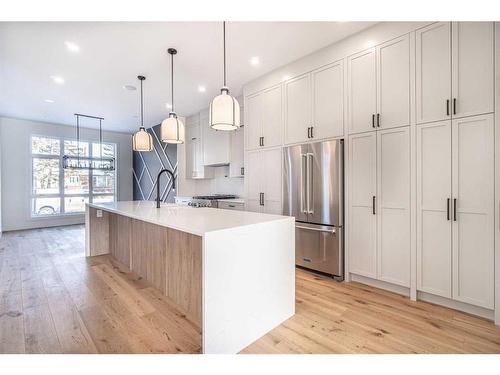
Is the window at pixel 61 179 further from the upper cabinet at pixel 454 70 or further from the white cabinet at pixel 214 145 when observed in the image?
the upper cabinet at pixel 454 70

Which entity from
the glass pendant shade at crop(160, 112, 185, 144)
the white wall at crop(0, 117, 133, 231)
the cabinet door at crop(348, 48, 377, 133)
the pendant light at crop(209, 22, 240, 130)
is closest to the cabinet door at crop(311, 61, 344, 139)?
the cabinet door at crop(348, 48, 377, 133)

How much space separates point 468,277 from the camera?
213 centimetres

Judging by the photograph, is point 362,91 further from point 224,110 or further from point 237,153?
point 237,153

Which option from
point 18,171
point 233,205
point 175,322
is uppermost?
point 18,171

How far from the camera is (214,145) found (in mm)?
5133

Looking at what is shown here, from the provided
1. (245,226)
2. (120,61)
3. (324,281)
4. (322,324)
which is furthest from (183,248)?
(120,61)

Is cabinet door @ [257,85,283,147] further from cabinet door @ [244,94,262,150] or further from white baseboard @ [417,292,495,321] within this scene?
white baseboard @ [417,292,495,321]

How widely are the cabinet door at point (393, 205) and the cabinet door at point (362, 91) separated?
0.24 metres

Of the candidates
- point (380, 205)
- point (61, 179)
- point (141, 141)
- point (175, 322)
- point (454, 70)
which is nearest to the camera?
point (175, 322)

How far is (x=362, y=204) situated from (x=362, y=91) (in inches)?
48.9

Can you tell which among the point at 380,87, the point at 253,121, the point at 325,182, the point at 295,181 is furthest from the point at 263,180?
the point at 380,87

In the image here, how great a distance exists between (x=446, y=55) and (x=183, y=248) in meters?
2.83

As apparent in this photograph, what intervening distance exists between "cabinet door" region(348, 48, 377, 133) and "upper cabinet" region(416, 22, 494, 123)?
16.3 inches

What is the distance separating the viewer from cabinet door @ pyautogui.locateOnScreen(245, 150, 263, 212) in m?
3.87
